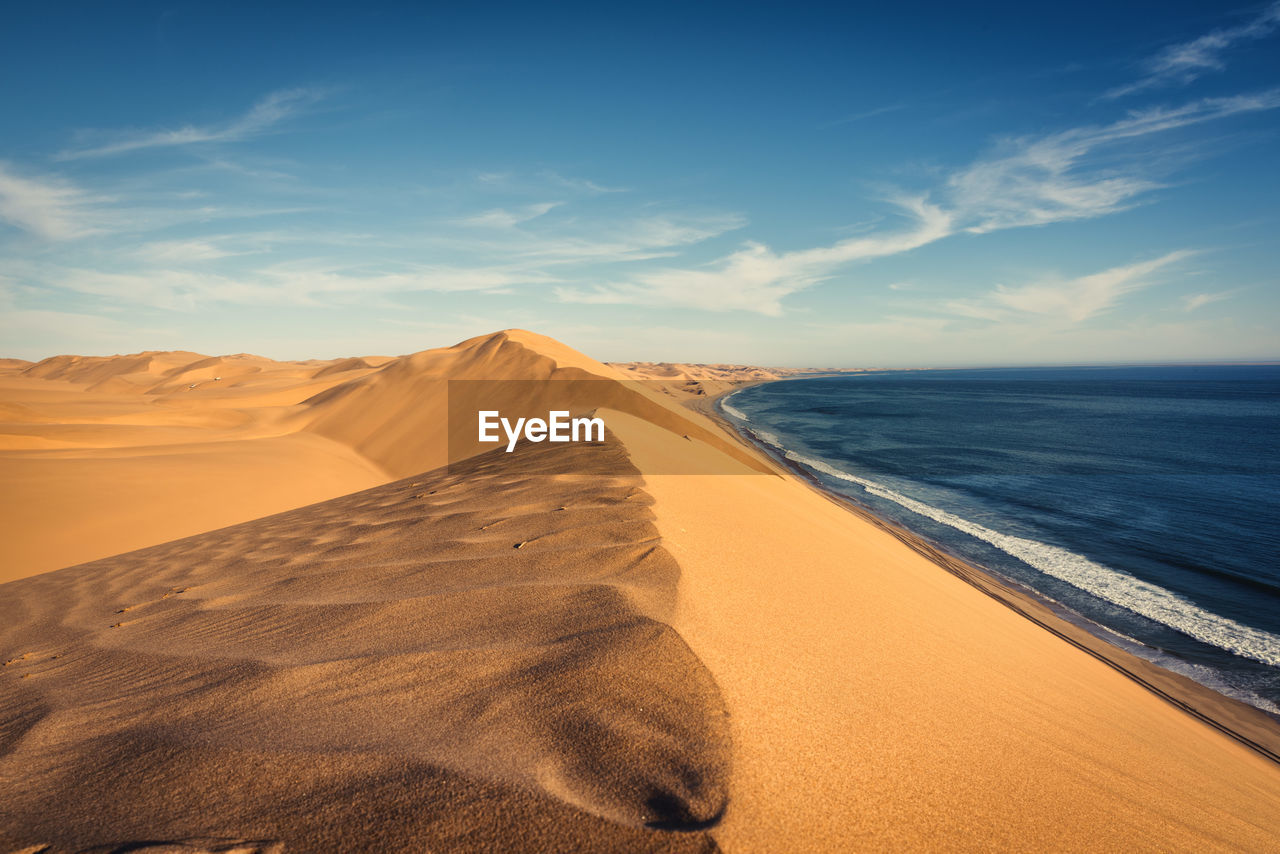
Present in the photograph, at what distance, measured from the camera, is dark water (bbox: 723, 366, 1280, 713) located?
8055 millimetres

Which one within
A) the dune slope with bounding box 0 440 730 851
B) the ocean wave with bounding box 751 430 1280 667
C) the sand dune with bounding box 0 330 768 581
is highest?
the dune slope with bounding box 0 440 730 851

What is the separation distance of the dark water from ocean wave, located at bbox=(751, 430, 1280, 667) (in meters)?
0.03

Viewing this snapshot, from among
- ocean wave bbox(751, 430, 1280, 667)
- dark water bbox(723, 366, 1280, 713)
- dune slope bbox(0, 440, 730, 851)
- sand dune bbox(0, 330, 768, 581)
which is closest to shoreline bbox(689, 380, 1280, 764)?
dark water bbox(723, 366, 1280, 713)

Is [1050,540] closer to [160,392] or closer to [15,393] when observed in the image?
[15,393]

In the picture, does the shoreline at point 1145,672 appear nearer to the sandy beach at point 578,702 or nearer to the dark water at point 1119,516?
the sandy beach at point 578,702

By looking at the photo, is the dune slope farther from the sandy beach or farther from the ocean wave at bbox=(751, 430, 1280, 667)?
the ocean wave at bbox=(751, 430, 1280, 667)

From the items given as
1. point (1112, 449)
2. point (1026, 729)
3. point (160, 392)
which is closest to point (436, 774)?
point (1026, 729)

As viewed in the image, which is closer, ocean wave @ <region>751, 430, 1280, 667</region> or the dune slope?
the dune slope

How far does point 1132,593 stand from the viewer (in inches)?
367

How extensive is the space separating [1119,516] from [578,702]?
1722cm

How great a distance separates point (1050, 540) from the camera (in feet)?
39.9

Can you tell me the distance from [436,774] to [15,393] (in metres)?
43.1

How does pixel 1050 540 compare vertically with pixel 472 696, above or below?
below

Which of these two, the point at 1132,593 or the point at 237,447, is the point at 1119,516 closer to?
the point at 1132,593
